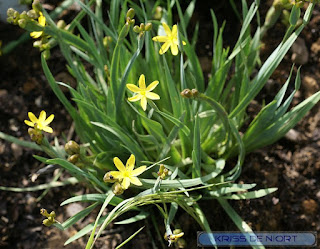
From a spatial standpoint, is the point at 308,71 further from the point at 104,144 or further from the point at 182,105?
the point at 104,144

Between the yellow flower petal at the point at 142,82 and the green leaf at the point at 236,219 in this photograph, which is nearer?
the yellow flower petal at the point at 142,82

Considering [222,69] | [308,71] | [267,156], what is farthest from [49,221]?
[308,71]

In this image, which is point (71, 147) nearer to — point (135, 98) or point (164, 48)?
point (135, 98)

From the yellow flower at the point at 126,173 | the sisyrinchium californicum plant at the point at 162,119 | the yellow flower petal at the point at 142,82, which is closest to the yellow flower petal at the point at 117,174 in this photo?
the yellow flower at the point at 126,173

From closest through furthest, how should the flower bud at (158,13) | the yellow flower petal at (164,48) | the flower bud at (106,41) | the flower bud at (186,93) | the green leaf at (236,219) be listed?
1. the flower bud at (186,93)
2. the yellow flower petal at (164,48)
3. the green leaf at (236,219)
4. the flower bud at (106,41)
5. the flower bud at (158,13)

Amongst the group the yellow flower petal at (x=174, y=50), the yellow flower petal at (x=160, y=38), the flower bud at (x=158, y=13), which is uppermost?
the yellow flower petal at (x=160, y=38)

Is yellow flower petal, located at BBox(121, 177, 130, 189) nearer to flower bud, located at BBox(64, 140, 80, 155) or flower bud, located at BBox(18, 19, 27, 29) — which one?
flower bud, located at BBox(64, 140, 80, 155)

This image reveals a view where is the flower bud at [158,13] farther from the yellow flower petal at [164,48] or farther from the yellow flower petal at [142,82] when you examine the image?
the yellow flower petal at [142,82]

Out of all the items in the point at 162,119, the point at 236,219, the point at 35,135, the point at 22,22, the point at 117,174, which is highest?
the point at 22,22

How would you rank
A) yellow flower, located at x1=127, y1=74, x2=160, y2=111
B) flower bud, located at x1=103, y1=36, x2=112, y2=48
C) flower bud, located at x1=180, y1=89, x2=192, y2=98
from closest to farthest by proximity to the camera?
flower bud, located at x1=180, y1=89, x2=192, y2=98
yellow flower, located at x1=127, y1=74, x2=160, y2=111
flower bud, located at x1=103, y1=36, x2=112, y2=48

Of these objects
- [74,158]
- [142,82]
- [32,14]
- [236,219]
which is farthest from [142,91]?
[236,219]

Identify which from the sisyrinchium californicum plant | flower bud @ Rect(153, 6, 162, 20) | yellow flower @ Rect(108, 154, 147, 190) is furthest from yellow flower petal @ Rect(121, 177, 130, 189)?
flower bud @ Rect(153, 6, 162, 20)
